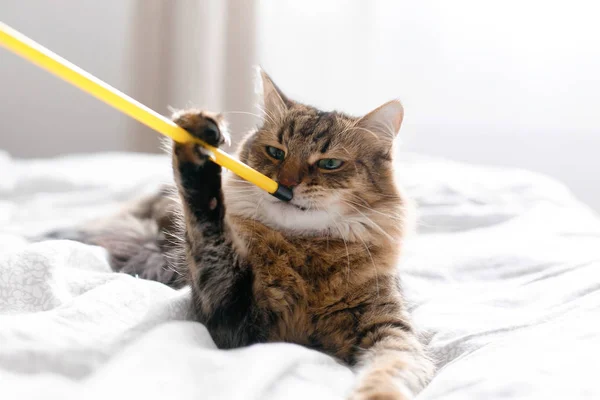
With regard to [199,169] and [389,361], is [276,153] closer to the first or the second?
[199,169]

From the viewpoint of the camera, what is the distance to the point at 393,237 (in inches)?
54.6

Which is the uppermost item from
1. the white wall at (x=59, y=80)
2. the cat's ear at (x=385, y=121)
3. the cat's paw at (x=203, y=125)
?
the cat's paw at (x=203, y=125)

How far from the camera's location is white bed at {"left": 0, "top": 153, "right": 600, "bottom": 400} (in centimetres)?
81

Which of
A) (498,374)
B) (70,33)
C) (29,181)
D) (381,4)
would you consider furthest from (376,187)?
(70,33)

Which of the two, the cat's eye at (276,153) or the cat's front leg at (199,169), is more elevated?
the cat's front leg at (199,169)

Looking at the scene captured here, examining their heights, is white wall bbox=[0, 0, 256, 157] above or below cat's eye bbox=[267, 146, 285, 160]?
below

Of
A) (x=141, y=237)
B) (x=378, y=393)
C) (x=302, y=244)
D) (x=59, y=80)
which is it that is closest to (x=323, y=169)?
(x=302, y=244)

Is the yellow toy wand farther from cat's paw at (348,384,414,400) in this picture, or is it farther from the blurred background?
the blurred background

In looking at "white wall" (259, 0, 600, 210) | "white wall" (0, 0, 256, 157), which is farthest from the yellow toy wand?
"white wall" (259, 0, 600, 210)

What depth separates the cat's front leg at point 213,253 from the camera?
0.99 m

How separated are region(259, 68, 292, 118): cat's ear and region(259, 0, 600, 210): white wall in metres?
2.29

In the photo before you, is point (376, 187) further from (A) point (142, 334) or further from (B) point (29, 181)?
(B) point (29, 181)

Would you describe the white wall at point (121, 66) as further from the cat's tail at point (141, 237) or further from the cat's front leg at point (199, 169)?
the cat's front leg at point (199, 169)

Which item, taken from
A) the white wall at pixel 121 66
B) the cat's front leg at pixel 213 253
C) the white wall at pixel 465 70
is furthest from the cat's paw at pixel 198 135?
the white wall at pixel 465 70
